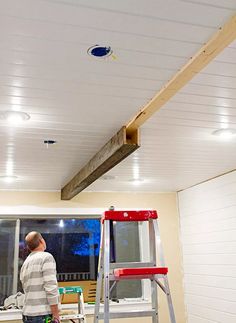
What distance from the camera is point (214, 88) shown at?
82.1 inches

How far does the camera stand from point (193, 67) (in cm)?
176

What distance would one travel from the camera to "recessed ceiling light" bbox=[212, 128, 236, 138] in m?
2.80

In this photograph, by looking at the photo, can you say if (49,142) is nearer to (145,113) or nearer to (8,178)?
(145,113)

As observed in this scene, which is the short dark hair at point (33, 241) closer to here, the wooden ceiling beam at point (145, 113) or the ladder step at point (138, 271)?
the wooden ceiling beam at point (145, 113)

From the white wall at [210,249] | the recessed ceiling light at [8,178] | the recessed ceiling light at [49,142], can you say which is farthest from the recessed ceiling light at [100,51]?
the white wall at [210,249]

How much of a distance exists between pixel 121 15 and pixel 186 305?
4.51 metres

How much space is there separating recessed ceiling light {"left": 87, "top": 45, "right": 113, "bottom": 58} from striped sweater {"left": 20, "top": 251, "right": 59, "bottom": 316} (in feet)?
6.80

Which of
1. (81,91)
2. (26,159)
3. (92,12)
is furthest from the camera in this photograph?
(26,159)

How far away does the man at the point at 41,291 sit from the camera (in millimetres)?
3104

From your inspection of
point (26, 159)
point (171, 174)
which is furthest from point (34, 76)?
point (171, 174)

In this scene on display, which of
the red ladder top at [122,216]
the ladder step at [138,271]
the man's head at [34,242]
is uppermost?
the red ladder top at [122,216]

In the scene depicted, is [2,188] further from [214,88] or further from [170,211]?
[214,88]

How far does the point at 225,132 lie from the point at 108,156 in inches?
37.1

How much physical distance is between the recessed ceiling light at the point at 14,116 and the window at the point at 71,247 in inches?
105
